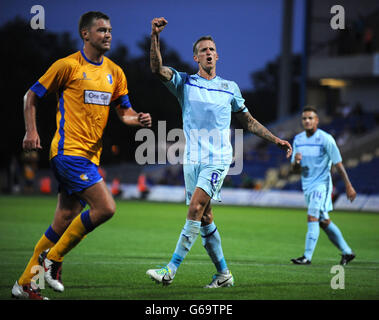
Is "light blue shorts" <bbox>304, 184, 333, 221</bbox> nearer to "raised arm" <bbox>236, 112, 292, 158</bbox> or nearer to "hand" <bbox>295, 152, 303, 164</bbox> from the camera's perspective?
"hand" <bbox>295, 152, 303, 164</bbox>

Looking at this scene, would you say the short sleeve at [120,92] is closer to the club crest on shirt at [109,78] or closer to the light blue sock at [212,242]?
the club crest on shirt at [109,78]

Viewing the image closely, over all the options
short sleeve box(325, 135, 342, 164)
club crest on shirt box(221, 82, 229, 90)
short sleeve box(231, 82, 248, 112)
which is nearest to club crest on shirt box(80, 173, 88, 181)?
club crest on shirt box(221, 82, 229, 90)

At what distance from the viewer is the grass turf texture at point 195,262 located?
7.08 meters

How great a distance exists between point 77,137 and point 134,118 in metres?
0.65

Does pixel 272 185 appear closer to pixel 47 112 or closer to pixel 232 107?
pixel 47 112

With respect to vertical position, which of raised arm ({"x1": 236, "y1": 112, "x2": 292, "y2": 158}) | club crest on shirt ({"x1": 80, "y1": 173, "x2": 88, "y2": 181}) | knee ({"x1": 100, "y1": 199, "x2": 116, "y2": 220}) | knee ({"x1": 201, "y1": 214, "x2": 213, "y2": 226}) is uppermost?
raised arm ({"x1": 236, "y1": 112, "x2": 292, "y2": 158})

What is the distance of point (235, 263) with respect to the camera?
9.86 meters

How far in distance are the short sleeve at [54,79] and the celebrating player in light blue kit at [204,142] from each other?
1.13 meters

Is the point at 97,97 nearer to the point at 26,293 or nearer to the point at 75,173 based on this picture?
the point at 75,173

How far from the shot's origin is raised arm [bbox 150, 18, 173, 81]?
6.66 metres

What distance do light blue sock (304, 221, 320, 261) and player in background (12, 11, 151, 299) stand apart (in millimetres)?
4541

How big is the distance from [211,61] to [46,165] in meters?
50.1

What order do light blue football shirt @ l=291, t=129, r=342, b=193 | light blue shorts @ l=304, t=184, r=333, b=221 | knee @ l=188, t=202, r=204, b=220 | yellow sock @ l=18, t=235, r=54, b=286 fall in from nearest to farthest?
yellow sock @ l=18, t=235, r=54, b=286, knee @ l=188, t=202, r=204, b=220, light blue shorts @ l=304, t=184, r=333, b=221, light blue football shirt @ l=291, t=129, r=342, b=193
